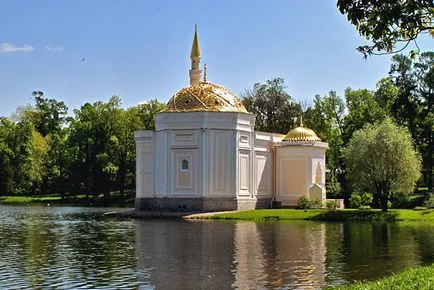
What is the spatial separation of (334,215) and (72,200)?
50631mm

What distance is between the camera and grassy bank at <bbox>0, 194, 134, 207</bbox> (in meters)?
83.2

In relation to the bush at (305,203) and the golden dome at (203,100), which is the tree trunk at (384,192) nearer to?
the bush at (305,203)

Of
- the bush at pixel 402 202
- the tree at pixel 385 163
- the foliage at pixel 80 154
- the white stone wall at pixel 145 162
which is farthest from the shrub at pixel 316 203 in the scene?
the foliage at pixel 80 154

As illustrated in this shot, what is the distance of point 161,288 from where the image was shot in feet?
56.8

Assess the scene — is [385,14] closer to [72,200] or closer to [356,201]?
[356,201]

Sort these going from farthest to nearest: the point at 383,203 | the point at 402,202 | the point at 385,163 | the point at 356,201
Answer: the point at 402,202, the point at 356,201, the point at 385,163, the point at 383,203

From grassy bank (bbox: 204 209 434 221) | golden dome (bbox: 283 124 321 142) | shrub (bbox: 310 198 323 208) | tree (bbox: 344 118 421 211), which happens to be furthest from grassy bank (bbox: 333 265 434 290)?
golden dome (bbox: 283 124 321 142)

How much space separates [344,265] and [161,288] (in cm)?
702

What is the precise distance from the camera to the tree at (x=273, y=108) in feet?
276

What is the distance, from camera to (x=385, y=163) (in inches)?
1951

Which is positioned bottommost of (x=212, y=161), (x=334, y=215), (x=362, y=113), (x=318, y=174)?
(x=334, y=215)

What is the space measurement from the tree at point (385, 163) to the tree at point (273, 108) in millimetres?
32906

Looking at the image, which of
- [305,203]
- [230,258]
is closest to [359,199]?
[305,203]

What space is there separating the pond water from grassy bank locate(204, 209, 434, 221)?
813 cm
